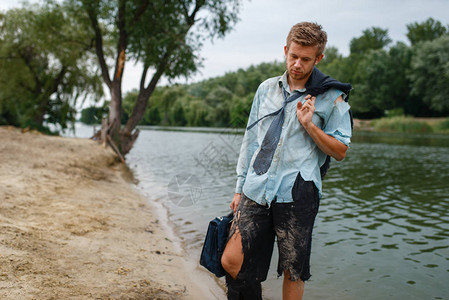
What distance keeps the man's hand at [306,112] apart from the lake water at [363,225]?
249cm

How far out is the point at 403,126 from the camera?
45.2m

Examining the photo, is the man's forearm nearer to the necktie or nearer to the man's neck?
the necktie

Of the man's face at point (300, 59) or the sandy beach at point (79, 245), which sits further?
the sandy beach at point (79, 245)

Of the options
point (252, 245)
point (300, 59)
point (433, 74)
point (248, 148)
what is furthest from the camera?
point (433, 74)

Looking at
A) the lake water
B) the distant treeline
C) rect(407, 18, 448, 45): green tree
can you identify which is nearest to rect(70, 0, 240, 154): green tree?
the lake water

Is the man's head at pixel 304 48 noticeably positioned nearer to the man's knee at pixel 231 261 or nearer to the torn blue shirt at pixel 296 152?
the torn blue shirt at pixel 296 152

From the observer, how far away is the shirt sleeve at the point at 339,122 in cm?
242

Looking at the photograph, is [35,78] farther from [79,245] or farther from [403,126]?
[403,126]

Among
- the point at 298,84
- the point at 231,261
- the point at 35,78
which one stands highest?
the point at 35,78

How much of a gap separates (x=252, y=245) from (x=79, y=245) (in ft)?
8.20

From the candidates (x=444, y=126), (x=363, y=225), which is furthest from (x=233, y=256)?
(x=444, y=126)

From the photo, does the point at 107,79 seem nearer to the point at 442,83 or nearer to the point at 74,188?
the point at 74,188

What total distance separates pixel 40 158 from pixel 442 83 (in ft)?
172

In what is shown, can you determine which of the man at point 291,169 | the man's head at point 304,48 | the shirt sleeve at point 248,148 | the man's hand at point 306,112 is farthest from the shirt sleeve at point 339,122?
the shirt sleeve at point 248,148
